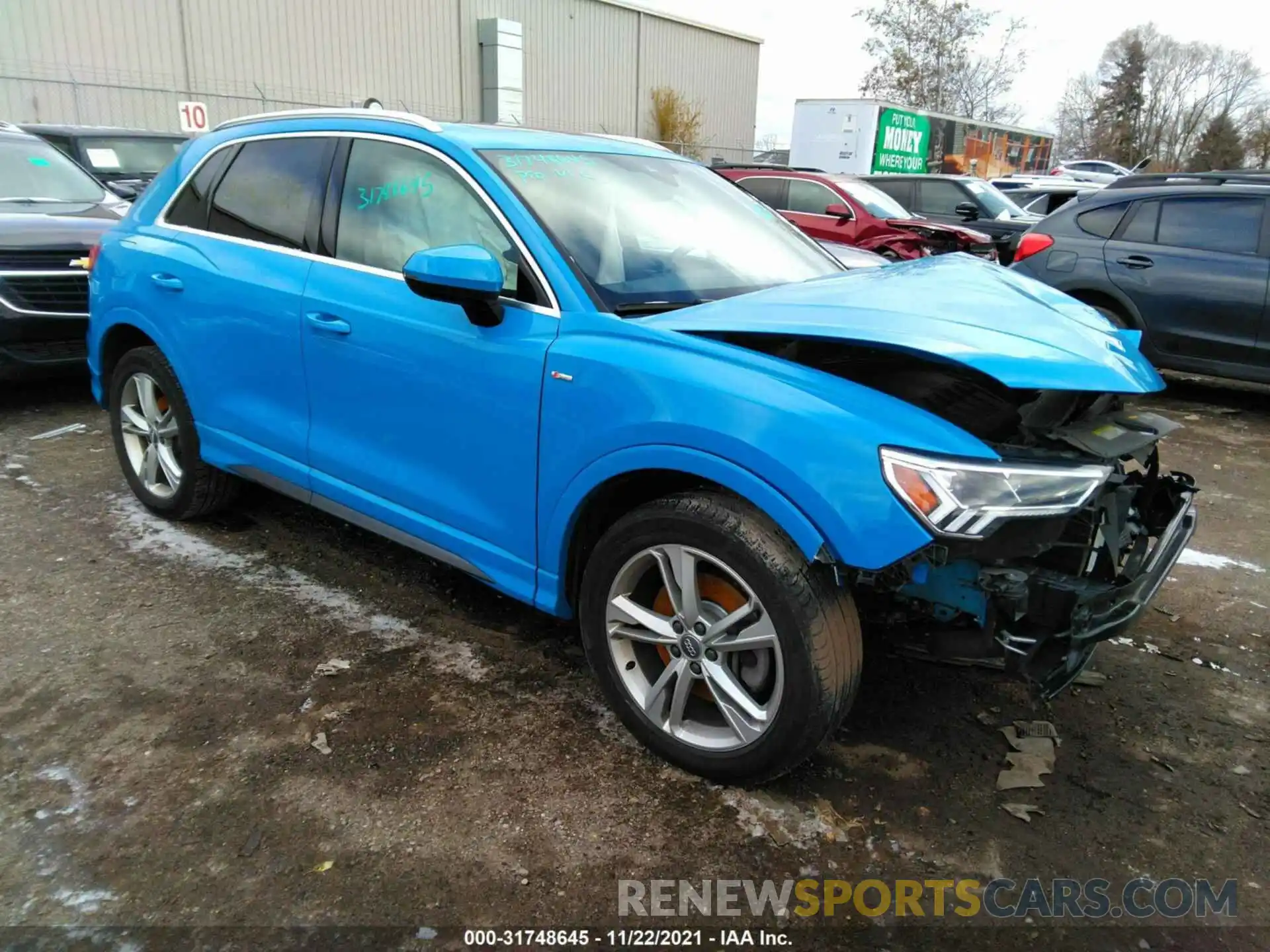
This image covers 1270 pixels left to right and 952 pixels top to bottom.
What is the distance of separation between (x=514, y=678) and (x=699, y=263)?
156 cm

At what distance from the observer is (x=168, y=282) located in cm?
402

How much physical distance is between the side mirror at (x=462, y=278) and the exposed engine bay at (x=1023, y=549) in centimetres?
74

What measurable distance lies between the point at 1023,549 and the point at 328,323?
2.39 m

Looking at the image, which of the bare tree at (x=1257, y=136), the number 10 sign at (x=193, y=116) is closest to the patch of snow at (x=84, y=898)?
the number 10 sign at (x=193, y=116)

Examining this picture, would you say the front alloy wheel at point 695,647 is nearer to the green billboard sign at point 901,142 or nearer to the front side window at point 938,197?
the front side window at point 938,197

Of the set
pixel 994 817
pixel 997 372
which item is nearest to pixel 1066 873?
pixel 994 817

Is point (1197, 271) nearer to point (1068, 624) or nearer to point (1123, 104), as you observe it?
point (1068, 624)

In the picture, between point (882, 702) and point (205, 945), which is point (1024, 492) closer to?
point (882, 702)

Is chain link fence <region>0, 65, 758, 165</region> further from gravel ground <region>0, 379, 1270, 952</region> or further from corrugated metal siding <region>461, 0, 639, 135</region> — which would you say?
gravel ground <region>0, 379, 1270, 952</region>

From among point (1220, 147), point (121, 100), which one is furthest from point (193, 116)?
point (1220, 147)

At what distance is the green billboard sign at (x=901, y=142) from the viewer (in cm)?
2169

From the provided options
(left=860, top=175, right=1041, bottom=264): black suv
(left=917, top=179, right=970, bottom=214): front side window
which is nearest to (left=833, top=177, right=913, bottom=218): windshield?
(left=860, top=175, right=1041, bottom=264): black suv

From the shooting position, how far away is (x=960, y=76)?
151ft

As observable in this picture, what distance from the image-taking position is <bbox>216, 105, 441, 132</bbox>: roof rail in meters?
3.28
